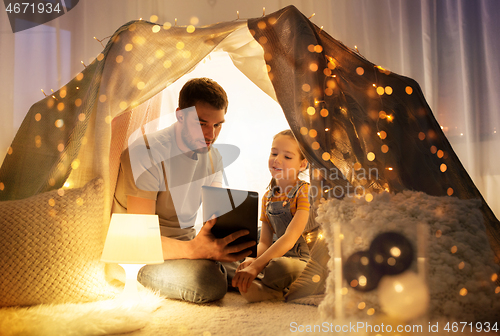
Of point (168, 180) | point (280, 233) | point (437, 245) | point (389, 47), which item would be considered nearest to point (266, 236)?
point (280, 233)

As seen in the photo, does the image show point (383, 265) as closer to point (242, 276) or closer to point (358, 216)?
point (358, 216)

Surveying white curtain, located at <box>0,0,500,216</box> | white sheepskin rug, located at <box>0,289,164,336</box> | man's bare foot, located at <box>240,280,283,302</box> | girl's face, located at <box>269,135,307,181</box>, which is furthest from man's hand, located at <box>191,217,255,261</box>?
white curtain, located at <box>0,0,500,216</box>

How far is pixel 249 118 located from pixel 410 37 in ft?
3.44

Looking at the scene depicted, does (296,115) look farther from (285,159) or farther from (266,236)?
(266,236)

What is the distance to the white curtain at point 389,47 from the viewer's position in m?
1.77

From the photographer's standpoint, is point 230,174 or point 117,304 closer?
point 117,304

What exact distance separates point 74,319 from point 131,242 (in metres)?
0.25

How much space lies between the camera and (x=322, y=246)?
3.66ft

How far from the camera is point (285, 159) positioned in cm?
151

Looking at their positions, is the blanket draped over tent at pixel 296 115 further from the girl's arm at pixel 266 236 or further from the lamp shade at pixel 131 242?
the girl's arm at pixel 266 236

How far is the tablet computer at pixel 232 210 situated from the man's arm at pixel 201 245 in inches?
0.8

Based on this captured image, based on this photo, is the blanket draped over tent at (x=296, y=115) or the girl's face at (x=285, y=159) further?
the girl's face at (x=285, y=159)

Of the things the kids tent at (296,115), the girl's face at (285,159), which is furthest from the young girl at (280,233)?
the kids tent at (296,115)

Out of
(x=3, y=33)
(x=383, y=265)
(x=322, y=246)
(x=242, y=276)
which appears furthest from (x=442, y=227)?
(x=3, y=33)
